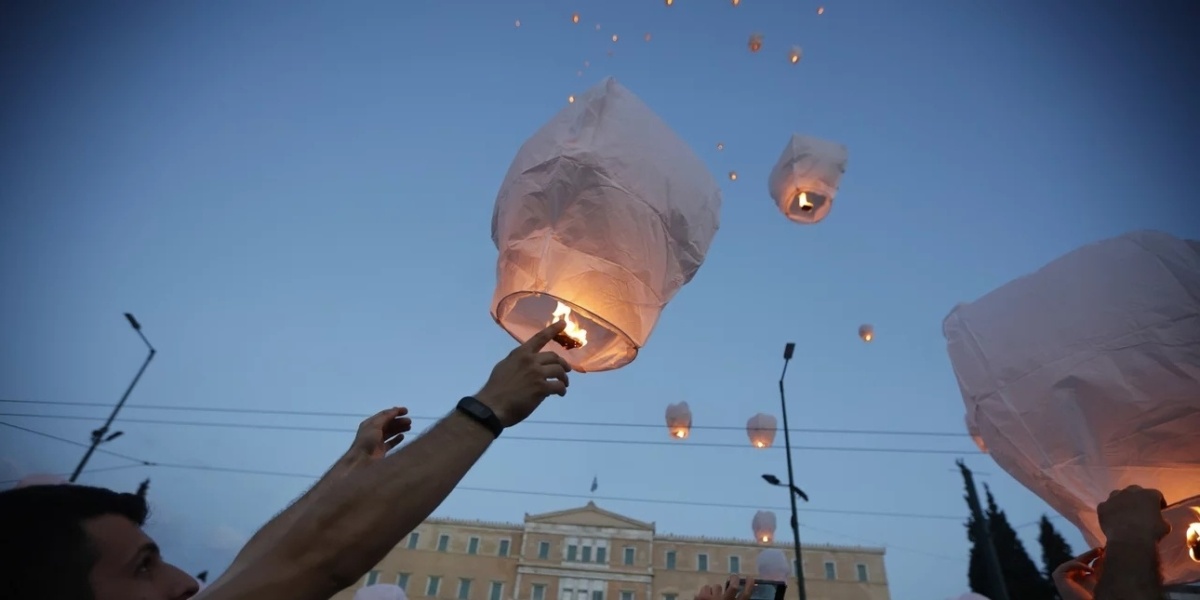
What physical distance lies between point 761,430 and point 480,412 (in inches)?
504

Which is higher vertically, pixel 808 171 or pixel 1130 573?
pixel 808 171

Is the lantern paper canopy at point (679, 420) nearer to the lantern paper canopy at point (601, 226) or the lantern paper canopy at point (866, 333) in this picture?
the lantern paper canopy at point (866, 333)

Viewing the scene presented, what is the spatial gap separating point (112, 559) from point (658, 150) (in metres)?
1.94

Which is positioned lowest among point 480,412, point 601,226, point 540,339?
point 480,412

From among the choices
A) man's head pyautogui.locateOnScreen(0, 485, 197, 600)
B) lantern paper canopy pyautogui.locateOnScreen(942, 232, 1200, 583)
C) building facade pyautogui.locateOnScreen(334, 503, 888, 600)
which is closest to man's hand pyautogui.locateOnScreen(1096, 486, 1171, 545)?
lantern paper canopy pyautogui.locateOnScreen(942, 232, 1200, 583)

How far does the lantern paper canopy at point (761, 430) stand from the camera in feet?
42.7

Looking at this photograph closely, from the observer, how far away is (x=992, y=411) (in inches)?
89.4

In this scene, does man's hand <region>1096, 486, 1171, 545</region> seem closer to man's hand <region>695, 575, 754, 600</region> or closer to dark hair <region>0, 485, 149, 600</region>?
man's hand <region>695, 575, 754, 600</region>

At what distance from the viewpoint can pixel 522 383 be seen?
52.5 inches

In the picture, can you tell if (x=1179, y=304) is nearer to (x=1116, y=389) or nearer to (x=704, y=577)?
(x=1116, y=389)

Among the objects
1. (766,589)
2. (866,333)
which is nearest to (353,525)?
(766,589)

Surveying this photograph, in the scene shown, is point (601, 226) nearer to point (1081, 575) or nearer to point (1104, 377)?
point (1104, 377)

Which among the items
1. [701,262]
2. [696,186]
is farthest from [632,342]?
[696,186]

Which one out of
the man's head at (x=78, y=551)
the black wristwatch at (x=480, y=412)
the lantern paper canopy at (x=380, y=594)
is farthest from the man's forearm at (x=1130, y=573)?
the lantern paper canopy at (x=380, y=594)
